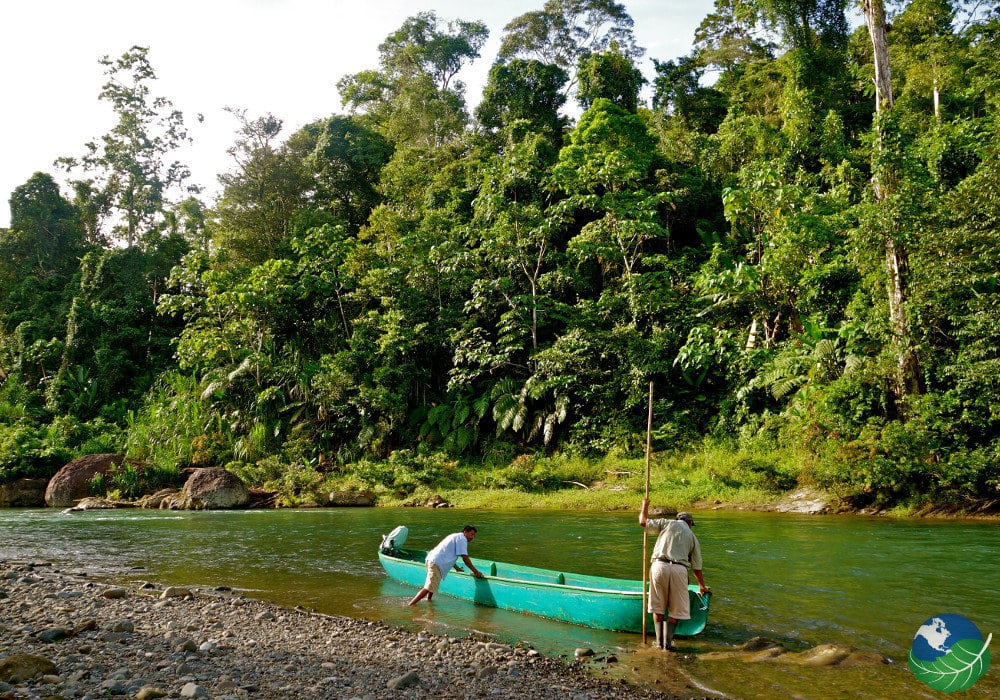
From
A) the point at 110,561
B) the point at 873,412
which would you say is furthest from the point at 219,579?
the point at 873,412

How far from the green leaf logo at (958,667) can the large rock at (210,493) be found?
19.4 metres

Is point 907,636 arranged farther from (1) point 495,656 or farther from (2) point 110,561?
(2) point 110,561

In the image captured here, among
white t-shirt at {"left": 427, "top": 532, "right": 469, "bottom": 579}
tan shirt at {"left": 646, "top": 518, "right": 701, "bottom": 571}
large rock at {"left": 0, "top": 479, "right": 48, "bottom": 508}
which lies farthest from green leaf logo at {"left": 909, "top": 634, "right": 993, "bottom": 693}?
large rock at {"left": 0, "top": 479, "right": 48, "bottom": 508}

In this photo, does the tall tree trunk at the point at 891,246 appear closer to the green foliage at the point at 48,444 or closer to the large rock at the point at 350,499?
the large rock at the point at 350,499

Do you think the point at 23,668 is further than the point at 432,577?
No

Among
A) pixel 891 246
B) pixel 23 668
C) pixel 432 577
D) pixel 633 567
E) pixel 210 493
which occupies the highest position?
pixel 891 246

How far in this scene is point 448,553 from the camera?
884 cm

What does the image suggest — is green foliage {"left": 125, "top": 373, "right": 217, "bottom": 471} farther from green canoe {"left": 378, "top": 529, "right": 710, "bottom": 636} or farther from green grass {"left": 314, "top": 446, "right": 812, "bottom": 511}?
green canoe {"left": 378, "top": 529, "right": 710, "bottom": 636}

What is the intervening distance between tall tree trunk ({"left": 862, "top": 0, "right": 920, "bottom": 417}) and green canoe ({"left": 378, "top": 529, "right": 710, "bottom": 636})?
36.8 ft

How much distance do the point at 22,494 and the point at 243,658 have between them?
22087mm

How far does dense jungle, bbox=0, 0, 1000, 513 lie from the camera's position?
53.0 ft

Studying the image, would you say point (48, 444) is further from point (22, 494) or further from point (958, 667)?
point (958, 667)

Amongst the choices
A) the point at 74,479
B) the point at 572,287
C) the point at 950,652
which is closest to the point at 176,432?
the point at 74,479

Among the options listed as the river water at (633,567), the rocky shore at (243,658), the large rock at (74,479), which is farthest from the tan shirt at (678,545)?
the large rock at (74,479)
